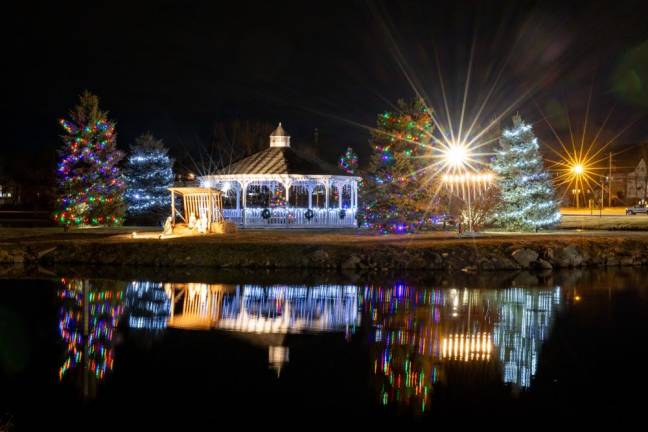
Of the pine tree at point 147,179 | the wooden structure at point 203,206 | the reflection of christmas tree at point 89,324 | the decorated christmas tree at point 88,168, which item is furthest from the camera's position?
the pine tree at point 147,179

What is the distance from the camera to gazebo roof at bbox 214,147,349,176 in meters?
35.8

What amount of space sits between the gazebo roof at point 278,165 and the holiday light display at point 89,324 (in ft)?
58.9

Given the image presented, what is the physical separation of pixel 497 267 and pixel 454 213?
1020cm

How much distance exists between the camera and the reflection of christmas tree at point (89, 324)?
973 centimetres

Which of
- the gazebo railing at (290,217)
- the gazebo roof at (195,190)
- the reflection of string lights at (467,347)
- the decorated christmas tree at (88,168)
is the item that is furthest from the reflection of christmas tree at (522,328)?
the decorated christmas tree at (88,168)

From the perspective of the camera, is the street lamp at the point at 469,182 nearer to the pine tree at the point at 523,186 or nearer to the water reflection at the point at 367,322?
the pine tree at the point at 523,186

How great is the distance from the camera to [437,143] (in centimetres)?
3105

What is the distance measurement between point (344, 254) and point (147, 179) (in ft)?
87.0

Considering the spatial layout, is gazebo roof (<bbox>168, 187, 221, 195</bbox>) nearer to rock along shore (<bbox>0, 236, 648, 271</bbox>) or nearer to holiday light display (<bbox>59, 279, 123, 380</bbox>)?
rock along shore (<bbox>0, 236, 648, 271</bbox>)

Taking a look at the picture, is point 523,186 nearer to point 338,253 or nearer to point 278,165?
point 278,165

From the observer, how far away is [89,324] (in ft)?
41.5

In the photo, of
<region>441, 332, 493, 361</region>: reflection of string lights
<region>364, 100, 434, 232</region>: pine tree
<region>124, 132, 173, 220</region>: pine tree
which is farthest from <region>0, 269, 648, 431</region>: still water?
<region>124, 132, 173, 220</region>: pine tree

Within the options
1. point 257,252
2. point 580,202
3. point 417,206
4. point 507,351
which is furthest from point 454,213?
point 580,202

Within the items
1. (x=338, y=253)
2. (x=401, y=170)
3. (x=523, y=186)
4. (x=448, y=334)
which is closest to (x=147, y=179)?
(x=401, y=170)
